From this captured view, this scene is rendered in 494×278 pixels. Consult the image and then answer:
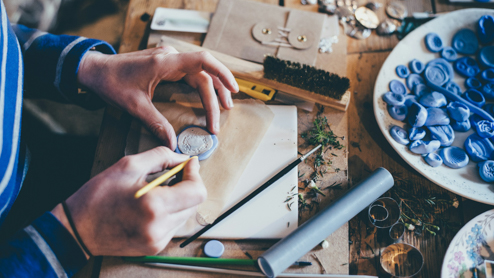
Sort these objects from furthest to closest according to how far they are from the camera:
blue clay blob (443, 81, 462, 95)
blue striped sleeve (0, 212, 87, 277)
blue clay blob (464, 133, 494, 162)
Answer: blue clay blob (443, 81, 462, 95) → blue clay blob (464, 133, 494, 162) → blue striped sleeve (0, 212, 87, 277)

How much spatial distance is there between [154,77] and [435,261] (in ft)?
2.98

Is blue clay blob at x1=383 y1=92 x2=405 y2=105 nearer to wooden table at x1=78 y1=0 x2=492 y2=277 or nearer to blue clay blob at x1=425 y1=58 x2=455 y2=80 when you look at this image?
wooden table at x1=78 y1=0 x2=492 y2=277

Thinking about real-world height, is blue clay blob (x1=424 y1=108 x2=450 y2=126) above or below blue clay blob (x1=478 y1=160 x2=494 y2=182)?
above

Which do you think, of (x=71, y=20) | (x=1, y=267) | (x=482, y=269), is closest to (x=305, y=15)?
(x=482, y=269)

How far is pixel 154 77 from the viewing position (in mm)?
884

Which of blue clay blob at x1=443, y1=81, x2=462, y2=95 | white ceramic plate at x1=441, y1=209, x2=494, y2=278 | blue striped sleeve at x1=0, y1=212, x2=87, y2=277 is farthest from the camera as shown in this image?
blue clay blob at x1=443, y1=81, x2=462, y2=95

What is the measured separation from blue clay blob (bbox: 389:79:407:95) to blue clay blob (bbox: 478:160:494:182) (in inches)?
11.5

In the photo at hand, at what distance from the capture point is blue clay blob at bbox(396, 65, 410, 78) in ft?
3.34

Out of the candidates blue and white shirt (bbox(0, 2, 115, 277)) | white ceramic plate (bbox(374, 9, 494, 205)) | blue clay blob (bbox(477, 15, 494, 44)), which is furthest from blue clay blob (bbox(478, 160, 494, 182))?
blue and white shirt (bbox(0, 2, 115, 277))

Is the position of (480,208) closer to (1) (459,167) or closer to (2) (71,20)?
(1) (459,167)

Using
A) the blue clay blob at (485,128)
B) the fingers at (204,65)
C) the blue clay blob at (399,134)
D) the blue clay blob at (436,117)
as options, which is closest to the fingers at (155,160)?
the fingers at (204,65)

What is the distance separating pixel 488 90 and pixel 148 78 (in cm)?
103

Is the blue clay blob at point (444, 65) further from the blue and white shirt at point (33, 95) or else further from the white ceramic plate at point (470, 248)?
the blue and white shirt at point (33, 95)

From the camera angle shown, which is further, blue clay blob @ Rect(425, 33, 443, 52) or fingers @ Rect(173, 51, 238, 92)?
blue clay blob @ Rect(425, 33, 443, 52)
